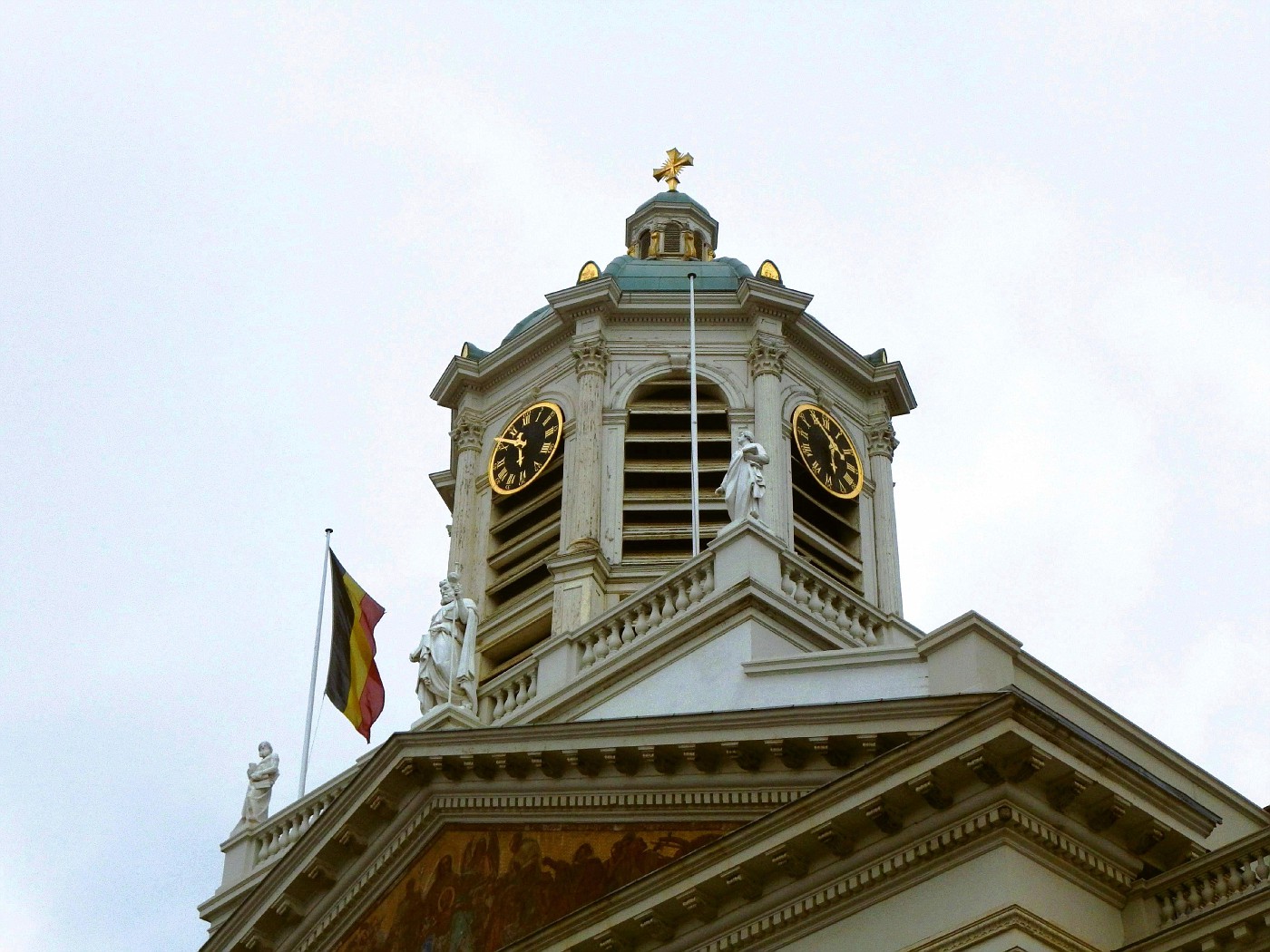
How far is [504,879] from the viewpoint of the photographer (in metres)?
21.1

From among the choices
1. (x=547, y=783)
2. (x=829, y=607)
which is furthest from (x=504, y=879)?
(x=829, y=607)

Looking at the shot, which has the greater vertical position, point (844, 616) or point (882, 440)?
point (882, 440)

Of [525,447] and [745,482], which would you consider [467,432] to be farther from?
[745,482]

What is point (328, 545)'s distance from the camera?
29359 mm

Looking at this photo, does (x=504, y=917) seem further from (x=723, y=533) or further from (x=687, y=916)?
(x=723, y=533)

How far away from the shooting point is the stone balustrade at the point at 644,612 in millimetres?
22953

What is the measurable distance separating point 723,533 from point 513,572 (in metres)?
9.61

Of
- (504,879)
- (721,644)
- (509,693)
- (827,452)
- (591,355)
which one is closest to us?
(504,879)

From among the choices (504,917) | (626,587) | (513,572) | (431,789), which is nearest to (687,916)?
(504,917)

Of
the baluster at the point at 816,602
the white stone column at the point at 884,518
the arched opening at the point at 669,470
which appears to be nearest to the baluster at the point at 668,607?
the baluster at the point at 816,602

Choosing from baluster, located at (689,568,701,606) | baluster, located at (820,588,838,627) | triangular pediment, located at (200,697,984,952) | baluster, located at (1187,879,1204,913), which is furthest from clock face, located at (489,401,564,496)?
baluster, located at (1187,879,1204,913)

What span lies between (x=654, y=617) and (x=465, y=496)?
10.6m

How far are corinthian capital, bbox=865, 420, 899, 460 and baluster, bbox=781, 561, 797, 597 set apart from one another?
36.6 ft

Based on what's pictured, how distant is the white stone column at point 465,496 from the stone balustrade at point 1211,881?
630 inches
